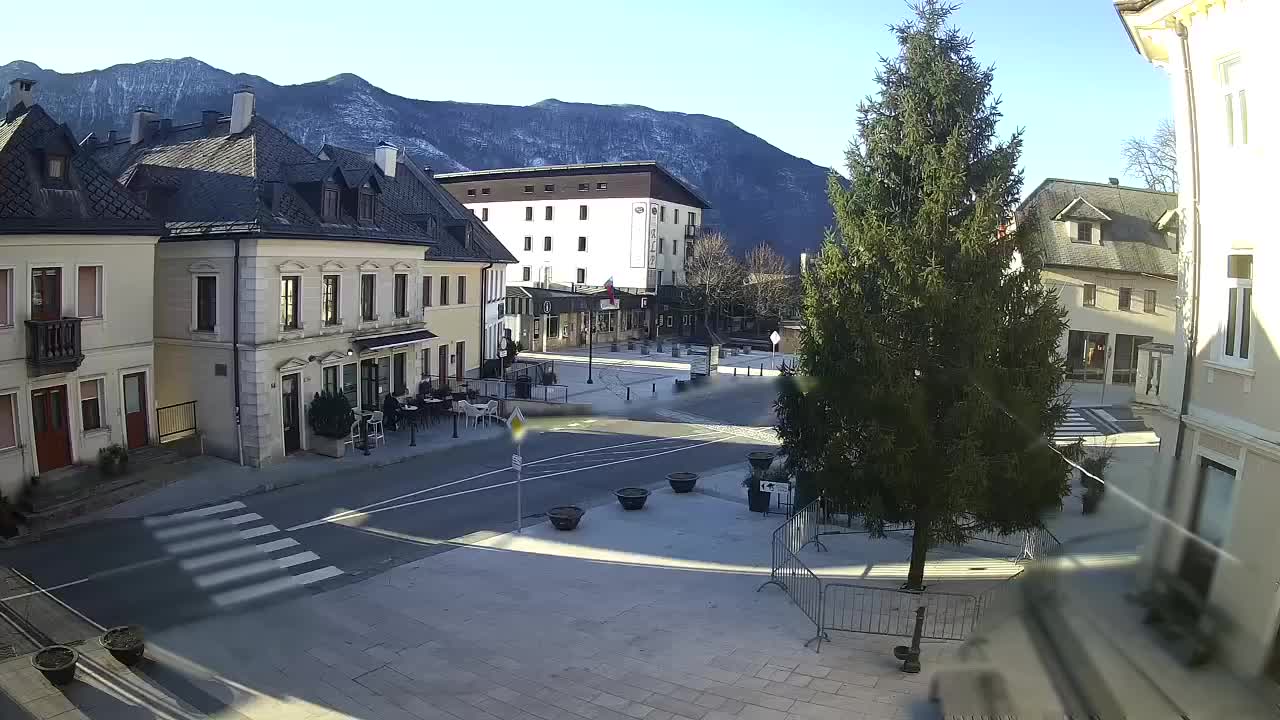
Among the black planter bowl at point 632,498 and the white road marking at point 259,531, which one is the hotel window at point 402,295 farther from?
the black planter bowl at point 632,498

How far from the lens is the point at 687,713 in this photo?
9195 mm

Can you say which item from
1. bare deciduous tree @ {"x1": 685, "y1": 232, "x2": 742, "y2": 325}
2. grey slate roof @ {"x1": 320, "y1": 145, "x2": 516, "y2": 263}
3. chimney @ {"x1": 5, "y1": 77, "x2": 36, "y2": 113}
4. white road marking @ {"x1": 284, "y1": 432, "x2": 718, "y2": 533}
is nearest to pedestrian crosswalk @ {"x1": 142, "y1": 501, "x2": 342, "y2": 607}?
white road marking @ {"x1": 284, "y1": 432, "x2": 718, "y2": 533}

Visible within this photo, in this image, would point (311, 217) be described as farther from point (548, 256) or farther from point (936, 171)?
point (548, 256)

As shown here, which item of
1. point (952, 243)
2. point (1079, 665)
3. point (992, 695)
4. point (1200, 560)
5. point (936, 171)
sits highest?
point (936, 171)

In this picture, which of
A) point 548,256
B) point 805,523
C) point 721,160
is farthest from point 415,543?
point 721,160

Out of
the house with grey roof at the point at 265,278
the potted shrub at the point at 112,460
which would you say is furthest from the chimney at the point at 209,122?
the potted shrub at the point at 112,460

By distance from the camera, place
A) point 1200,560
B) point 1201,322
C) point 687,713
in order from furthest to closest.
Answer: point 1201,322, point 687,713, point 1200,560

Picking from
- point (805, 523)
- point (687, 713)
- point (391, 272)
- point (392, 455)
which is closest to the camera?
point (687, 713)

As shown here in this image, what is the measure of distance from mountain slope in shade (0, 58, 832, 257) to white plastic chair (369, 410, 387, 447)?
11776 centimetres

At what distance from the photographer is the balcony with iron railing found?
18078mm

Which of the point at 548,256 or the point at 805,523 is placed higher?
the point at 548,256

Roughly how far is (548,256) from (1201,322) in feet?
202

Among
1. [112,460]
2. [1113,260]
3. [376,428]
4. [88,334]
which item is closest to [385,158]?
[376,428]

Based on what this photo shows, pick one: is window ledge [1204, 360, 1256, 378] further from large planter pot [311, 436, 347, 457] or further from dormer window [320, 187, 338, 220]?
dormer window [320, 187, 338, 220]
